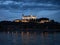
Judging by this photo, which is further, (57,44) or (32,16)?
(32,16)

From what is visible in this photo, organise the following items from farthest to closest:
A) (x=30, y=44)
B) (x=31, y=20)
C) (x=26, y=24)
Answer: (x=31, y=20) < (x=26, y=24) < (x=30, y=44)

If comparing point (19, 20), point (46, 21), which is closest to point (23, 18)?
point (19, 20)

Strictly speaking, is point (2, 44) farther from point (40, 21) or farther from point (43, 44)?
point (40, 21)

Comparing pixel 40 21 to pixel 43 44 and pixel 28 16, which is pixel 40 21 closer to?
pixel 28 16

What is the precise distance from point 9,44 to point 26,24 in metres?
91.4

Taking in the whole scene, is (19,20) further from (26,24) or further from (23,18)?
(26,24)

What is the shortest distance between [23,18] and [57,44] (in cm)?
10745

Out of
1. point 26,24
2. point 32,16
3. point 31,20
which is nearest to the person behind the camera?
point 26,24

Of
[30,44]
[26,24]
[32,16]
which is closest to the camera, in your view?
[30,44]

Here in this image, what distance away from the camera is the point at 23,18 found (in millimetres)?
140125

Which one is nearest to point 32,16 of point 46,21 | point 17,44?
point 46,21

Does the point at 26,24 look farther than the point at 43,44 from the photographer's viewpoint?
Yes

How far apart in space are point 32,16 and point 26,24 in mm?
19131

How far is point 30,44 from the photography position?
107 feet
